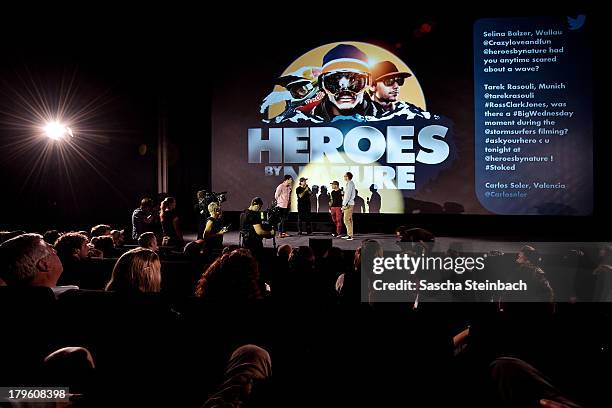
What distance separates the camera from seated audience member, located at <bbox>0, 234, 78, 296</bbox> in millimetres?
2119

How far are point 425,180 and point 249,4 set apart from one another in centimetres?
554

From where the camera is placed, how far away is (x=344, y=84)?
436 inches

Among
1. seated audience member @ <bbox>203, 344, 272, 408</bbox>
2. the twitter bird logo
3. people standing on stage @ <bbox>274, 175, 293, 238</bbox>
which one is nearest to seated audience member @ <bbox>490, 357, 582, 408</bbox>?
seated audience member @ <bbox>203, 344, 272, 408</bbox>

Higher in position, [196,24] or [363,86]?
[196,24]

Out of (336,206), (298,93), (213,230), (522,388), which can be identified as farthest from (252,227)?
(522,388)

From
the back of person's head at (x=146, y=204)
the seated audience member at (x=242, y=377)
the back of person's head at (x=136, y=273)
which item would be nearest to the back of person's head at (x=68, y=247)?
the back of person's head at (x=136, y=273)

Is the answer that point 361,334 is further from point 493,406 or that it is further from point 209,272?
point 209,272

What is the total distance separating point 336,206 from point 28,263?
8.40 meters

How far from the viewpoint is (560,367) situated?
6.36 ft

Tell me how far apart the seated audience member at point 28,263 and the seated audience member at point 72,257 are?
5.53 feet

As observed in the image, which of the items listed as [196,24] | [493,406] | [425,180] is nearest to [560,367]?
[493,406]

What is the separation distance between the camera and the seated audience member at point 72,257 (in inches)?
150

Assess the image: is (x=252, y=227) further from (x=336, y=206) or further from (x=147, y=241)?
(x=336, y=206)

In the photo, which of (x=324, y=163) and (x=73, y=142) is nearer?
(x=73, y=142)
